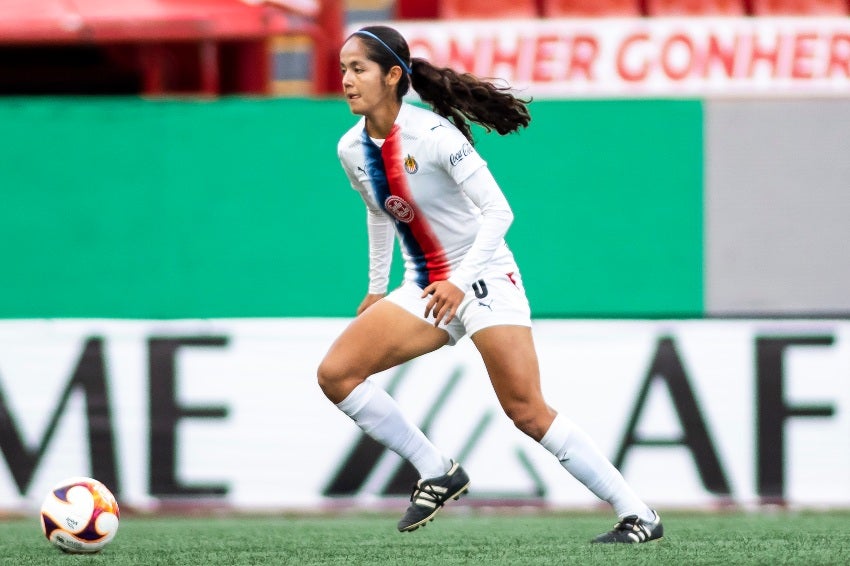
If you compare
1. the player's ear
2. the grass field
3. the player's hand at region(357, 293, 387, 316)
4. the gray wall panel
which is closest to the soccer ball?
the grass field

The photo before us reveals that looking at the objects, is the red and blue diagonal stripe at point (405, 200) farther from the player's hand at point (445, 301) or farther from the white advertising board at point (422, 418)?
the white advertising board at point (422, 418)

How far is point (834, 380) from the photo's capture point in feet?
25.7

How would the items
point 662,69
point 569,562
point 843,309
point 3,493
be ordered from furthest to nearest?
point 662,69 < point 843,309 < point 3,493 < point 569,562

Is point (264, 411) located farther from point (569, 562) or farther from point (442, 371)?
point (569, 562)

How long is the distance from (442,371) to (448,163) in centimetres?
268

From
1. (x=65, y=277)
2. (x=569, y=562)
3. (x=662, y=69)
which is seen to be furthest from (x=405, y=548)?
(x=662, y=69)

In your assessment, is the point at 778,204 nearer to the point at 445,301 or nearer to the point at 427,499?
the point at 427,499

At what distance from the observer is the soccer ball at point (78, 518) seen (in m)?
5.48

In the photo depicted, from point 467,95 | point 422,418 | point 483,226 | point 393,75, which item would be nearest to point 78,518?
point 483,226

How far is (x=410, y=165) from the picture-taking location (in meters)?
5.45

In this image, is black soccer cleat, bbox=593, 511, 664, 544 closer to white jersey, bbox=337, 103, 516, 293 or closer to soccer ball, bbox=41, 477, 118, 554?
white jersey, bbox=337, 103, 516, 293

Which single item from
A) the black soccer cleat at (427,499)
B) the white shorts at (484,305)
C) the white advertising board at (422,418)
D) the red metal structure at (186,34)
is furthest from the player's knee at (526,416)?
the red metal structure at (186,34)

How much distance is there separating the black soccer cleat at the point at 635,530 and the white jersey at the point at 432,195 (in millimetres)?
1023

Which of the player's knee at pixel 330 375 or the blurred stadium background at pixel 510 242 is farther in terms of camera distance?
the blurred stadium background at pixel 510 242
